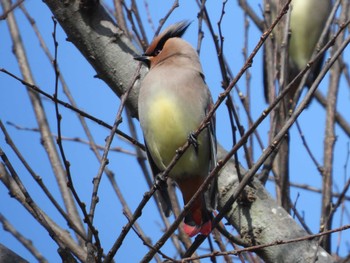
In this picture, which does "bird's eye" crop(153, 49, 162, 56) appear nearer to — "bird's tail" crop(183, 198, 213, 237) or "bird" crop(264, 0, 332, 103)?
"bird's tail" crop(183, 198, 213, 237)

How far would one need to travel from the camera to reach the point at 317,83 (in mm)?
2244

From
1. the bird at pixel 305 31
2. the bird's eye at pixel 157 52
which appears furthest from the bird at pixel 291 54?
the bird's eye at pixel 157 52

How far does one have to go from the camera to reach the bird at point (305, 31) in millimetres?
4703

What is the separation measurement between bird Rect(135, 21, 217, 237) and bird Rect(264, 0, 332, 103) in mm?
1597

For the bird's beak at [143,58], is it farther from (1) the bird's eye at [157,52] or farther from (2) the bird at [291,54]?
(2) the bird at [291,54]

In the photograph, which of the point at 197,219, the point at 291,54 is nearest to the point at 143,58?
the point at 197,219

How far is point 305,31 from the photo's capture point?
15.9ft

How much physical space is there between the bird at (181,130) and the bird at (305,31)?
5.24ft

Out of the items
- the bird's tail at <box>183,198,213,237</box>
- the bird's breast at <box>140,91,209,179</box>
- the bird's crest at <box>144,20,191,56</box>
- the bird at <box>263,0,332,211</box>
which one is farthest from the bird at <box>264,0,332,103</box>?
the bird's tail at <box>183,198,213,237</box>

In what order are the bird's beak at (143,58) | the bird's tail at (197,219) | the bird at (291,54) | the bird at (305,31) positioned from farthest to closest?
1. the bird at (305,31)
2. the bird at (291,54)
3. the bird's beak at (143,58)
4. the bird's tail at (197,219)

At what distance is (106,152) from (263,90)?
2.50m

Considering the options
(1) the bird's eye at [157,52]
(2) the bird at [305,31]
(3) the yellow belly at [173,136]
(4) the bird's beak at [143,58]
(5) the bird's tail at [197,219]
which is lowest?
(5) the bird's tail at [197,219]

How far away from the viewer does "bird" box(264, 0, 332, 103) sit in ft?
15.4

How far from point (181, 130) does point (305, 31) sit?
215cm
